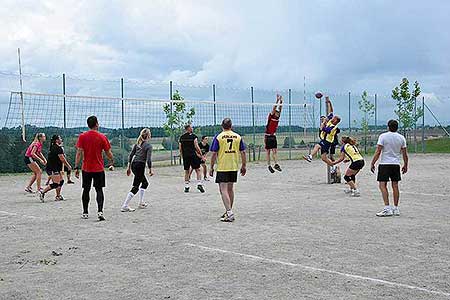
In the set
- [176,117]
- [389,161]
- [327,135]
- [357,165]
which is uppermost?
[176,117]

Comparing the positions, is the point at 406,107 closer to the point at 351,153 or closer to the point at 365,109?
the point at 365,109

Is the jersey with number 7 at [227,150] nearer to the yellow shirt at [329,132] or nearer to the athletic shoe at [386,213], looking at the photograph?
the athletic shoe at [386,213]

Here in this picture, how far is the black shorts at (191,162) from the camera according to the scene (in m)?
17.0

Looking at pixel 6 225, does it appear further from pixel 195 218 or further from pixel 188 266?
pixel 188 266

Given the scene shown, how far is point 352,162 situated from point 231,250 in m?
7.59

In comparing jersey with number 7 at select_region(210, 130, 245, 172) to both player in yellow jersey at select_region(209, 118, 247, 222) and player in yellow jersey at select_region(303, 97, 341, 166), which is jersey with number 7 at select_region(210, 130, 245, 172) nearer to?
player in yellow jersey at select_region(209, 118, 247, 222)

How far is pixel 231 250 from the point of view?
868 cm

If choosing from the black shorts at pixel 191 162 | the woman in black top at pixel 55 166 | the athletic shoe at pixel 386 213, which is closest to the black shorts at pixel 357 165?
the athletic shoe at pixel 386 213

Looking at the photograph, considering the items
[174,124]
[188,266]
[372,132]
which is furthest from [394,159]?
[372,132]

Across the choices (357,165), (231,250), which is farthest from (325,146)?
(231,250)

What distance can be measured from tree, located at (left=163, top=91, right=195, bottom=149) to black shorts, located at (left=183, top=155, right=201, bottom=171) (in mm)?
13105

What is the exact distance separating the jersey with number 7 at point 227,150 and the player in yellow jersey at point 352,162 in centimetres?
486

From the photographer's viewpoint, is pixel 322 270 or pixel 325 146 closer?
pixel 322 270

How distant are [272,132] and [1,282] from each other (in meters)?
13.5
